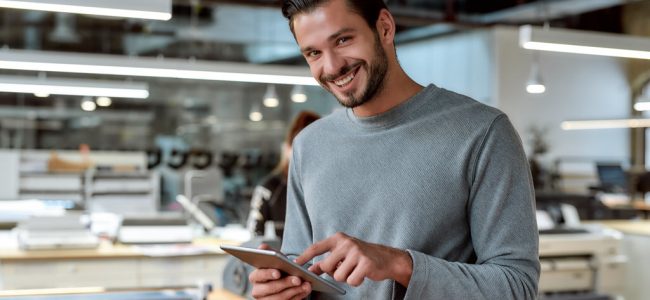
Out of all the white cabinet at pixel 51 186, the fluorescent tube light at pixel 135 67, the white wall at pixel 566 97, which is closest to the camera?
the fluorescent tube light at pixel 135 67

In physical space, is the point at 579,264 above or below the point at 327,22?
below

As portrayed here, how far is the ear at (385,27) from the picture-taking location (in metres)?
1.58

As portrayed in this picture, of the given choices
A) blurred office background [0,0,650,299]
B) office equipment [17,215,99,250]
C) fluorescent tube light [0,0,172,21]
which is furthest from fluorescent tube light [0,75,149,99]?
fluorescent tube light [0,0,172,21]

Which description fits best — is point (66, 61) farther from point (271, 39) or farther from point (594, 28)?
point (594, 28)

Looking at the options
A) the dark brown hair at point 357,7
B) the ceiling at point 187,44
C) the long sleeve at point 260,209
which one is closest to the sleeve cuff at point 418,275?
the dark brown hair at point 357,7

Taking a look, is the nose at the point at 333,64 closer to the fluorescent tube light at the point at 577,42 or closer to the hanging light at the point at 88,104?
the fluorescent tube light at the point at 577,42

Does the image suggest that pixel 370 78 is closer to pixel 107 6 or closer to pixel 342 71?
pixel 342 71

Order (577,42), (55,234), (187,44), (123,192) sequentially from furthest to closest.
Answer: (187,44) < (123,192) < (55,234) < (577,42)

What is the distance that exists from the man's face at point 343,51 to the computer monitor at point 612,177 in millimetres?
13807

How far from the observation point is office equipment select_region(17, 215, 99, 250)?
5.89 meters

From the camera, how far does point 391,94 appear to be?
5.29ft

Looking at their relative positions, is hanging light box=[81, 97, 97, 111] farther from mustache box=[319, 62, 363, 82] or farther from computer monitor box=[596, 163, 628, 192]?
mustache box=[319, 62, 363, 82]

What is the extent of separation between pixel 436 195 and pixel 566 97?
1413cm

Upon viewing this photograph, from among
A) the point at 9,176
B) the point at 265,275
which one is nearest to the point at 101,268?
the point at 265,275
